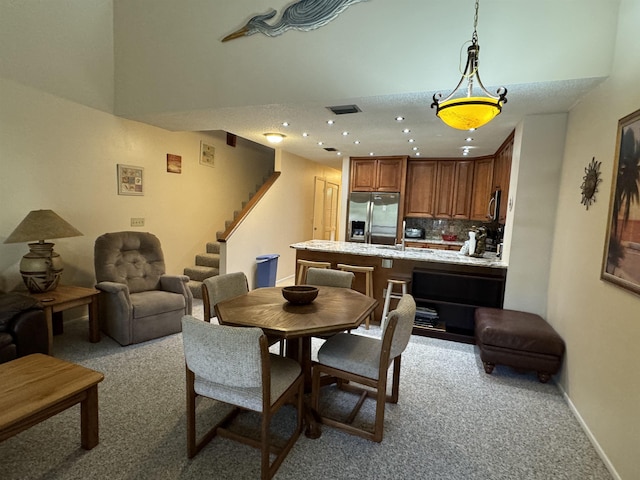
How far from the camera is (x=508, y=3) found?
2418 millimetres

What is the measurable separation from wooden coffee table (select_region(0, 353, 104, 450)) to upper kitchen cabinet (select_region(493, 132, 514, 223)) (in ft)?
13.9

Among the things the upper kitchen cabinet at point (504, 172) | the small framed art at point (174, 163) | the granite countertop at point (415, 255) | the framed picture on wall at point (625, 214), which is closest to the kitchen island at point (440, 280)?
the granite countertop at point (415, 255)

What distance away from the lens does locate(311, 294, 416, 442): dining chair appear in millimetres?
1915

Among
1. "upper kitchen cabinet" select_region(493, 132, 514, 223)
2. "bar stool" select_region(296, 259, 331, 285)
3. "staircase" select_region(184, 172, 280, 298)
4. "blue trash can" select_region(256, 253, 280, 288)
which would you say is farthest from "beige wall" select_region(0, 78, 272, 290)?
"upper kitchen cabinet" select_region(493, 132, 514, 223)

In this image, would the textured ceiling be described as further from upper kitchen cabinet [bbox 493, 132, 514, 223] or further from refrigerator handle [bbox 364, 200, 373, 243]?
refrigerator handle [bbox 364, 200, 373, 243]

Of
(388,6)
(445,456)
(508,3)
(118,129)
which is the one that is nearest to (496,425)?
(445,456)

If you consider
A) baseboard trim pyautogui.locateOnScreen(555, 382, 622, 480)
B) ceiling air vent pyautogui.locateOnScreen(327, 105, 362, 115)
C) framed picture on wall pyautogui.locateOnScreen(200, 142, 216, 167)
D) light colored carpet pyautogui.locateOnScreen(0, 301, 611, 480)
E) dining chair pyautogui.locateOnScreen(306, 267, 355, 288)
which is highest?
ceiling air vent pyautogui.locateOnScreen(327, 105, 362, 115)

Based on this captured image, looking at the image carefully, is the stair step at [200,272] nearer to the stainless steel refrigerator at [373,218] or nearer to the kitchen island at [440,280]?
the kitchen island at [440,280]

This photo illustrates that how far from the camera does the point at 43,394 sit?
1.70 m

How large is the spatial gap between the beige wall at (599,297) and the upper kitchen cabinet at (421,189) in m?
3.09

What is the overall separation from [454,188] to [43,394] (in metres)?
6.09

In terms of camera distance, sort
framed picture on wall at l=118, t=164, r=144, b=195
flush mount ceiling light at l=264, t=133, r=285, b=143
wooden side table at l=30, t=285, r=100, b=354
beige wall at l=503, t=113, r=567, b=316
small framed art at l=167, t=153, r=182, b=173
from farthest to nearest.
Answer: small framed art at l=167, t=153, r=182, b=173 < flush mount ceiling light at l=264, t=133, r=285, b=143 < framed picture on wall at l=118, t=164, r=144, b=195 < beige wall at l=503, t=113, r=567, b=316 < wooden side table at l=30, t=285, r=100, b=354

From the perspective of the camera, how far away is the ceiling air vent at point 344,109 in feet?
10.4

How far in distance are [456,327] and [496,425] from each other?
5.82 ft
